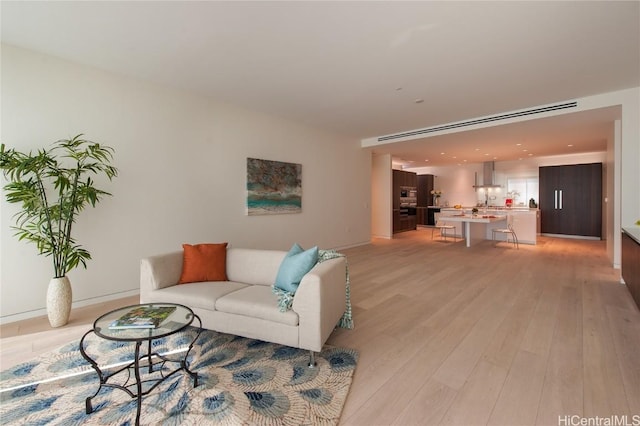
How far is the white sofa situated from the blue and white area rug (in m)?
0.19

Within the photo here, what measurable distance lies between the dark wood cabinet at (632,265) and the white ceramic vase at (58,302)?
19.7 ft

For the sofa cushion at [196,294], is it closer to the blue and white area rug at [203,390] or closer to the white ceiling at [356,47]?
the blue and white area rug at [203,390]

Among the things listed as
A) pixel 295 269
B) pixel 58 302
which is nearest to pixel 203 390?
pixel 295 269

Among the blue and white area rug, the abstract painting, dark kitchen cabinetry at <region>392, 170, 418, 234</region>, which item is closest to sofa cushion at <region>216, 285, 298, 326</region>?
the blue and white area rug

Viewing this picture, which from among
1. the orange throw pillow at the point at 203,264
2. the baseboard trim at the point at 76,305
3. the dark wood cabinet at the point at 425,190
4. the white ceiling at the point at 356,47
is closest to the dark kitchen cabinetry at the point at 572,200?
the dark wood cabinet at the point at 425,190

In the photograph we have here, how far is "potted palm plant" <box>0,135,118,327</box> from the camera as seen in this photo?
9.33 feet

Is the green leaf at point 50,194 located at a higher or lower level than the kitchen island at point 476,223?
higher

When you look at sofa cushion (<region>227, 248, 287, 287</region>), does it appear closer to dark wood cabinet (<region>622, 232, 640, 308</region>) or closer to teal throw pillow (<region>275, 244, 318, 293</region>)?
teal throw pillow (<region>275, 244, 318, 293</region>)

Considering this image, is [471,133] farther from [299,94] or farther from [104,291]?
[104,291]

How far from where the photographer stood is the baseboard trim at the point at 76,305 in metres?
3.08

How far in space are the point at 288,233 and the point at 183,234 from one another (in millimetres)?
2112

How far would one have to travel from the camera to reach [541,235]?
31.8 ft

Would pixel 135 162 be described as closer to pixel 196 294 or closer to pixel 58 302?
pixel 58 302

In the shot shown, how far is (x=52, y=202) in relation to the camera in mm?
3285
